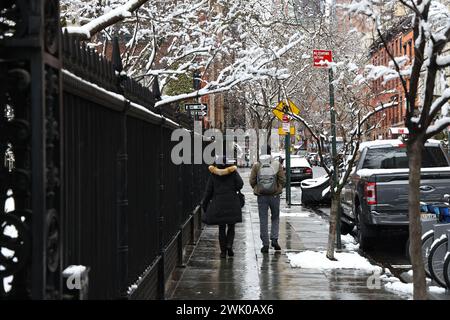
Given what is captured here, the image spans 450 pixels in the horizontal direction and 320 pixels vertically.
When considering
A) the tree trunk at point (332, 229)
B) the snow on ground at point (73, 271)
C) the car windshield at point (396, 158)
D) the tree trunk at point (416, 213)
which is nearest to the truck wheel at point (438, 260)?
the tree trunk at point (332, 229)

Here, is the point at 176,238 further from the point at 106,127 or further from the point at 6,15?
the point at 6,15

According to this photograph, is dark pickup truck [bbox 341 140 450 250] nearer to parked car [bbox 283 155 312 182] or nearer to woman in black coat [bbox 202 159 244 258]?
woman in black coat [bbox 202 159 244 258]

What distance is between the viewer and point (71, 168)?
4090mm

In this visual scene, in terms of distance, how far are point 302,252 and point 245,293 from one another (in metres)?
3.67

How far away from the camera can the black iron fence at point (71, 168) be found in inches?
125

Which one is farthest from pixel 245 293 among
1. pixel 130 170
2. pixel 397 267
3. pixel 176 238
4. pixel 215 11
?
pixel 215 11

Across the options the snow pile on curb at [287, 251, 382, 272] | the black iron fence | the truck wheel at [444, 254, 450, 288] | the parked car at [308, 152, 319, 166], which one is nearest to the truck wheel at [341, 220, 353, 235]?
the snow pile on curb at [287, 251, 382, 272]

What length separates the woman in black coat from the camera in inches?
452

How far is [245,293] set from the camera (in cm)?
834

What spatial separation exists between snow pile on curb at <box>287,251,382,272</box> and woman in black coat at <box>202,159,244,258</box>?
1055mm

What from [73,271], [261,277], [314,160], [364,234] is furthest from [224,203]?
[314,160]

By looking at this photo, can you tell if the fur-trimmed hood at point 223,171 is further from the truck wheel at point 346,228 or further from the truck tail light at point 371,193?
the truck wheel at point 346,228

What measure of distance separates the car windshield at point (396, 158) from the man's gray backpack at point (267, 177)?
2458 mm

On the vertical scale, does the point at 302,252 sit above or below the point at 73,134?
below
